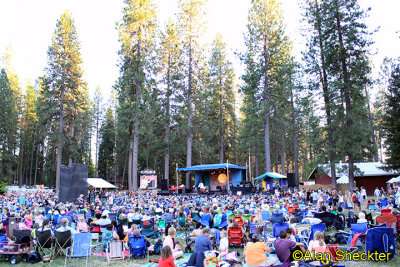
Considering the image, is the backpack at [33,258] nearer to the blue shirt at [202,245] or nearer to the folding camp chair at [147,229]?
the folding camp chair at [147,229]

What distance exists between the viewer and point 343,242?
314 inches

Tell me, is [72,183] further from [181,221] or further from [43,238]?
[43,238]

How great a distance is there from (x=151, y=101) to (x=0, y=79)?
659 inches

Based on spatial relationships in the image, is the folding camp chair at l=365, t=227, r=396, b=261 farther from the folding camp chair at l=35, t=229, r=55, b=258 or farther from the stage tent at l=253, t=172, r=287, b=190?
the stage tent at l=253, t=172, r=287, b=190

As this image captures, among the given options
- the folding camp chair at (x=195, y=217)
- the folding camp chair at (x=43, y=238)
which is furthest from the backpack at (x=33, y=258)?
the folding camp chair at (x=195, y=217)

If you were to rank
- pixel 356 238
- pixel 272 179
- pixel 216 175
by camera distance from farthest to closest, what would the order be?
pixel 216 175, pixel 272 179, pixel 356 238

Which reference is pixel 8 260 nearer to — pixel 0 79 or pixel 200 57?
pixel 200 57

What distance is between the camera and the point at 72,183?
1953cm

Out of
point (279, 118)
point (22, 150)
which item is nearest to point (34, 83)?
point (22, 150)

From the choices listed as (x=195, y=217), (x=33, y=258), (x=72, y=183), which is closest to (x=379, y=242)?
(x=195, y=217)

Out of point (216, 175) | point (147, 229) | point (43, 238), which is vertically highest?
point (216, 175)

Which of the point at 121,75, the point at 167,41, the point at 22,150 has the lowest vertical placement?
the point at 22,150

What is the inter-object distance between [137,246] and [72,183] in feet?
44.9

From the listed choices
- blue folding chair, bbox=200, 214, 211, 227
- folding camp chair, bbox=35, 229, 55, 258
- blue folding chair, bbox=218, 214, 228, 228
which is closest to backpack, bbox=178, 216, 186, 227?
blue folding chair, bbox=200, 214, 211, 227
